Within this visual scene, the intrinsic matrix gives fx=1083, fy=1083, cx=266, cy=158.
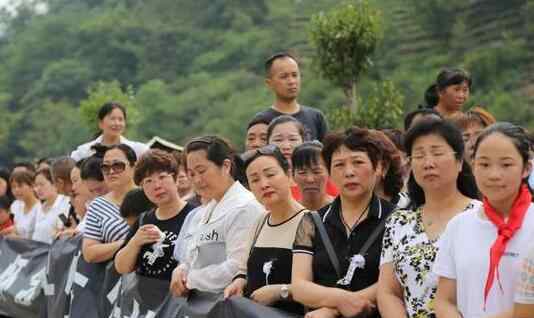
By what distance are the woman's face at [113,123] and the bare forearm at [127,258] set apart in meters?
3.05

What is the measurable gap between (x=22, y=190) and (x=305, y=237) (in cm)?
698

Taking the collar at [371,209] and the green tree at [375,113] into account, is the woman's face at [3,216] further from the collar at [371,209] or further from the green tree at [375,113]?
the collar at [371,209]

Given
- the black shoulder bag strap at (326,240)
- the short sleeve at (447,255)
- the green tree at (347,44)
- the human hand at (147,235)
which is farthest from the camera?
the green tree at (347,44)

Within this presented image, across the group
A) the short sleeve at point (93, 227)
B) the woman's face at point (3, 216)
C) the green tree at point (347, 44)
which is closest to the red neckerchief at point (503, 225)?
the short sleeve at point (93, 227)

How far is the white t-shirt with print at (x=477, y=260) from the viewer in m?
4.09

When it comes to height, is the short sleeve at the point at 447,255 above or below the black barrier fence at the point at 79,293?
above

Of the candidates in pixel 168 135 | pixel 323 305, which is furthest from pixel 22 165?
pixel 168 135

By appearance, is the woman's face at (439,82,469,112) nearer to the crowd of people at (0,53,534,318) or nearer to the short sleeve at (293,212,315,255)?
the crowd of people at (0,53,534,318)

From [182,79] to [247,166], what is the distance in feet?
237

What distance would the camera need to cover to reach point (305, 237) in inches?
204

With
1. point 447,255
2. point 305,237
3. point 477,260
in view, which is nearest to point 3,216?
point 305,237

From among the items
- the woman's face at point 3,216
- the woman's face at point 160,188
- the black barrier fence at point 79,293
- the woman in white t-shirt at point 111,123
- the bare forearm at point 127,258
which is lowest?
the black barrier fence at point 79,293

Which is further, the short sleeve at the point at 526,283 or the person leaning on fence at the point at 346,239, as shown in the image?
the person leaning on fence at the point at 346,239

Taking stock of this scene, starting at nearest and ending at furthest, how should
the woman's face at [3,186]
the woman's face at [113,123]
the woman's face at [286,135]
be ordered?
the woman's face at [286,135], the woman's face at [113,123], the woman's face at [3,186]
